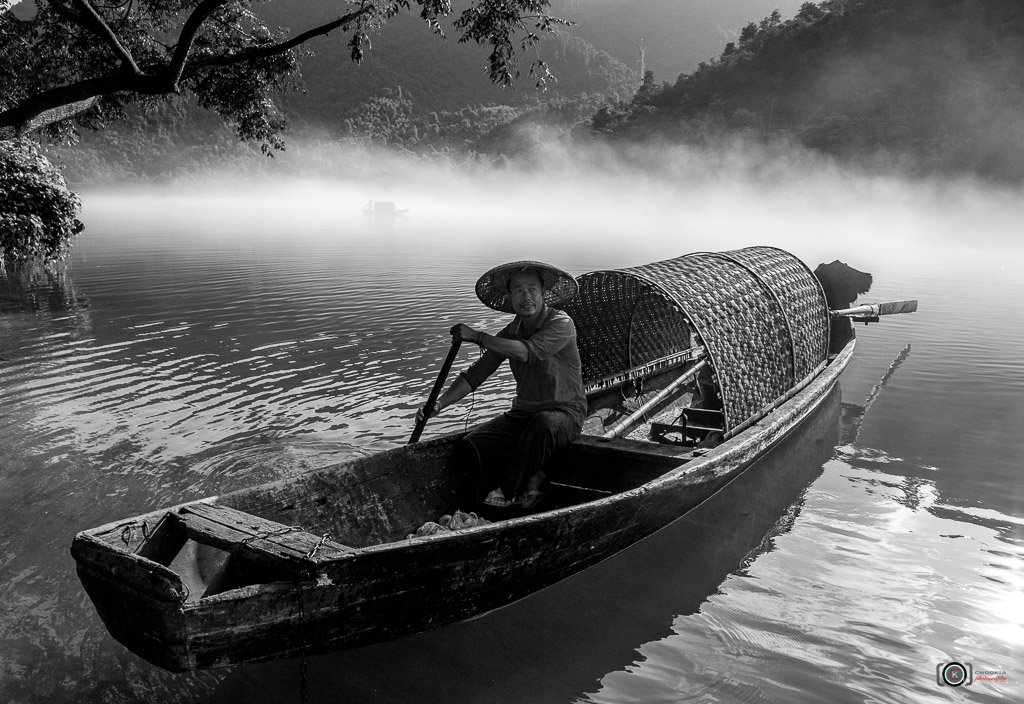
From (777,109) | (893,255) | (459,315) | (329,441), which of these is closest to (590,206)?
(777,109)

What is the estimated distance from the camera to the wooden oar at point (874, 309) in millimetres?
8609

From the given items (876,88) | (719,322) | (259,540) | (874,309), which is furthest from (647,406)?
(876,88)

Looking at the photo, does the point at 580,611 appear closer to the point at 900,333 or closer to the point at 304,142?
the point at 900,333

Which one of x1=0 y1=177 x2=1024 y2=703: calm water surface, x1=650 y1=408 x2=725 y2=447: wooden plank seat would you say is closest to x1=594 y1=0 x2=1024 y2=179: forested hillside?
x1=0 y1=177 x2=1024 y2=703: calm water surface

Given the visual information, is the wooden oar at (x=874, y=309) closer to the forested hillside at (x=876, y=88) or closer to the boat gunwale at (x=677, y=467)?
the boat gunwale at (x=677, y=467)

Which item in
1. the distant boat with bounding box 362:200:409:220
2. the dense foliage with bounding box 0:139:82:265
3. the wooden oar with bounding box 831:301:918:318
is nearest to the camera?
the wooden oar with bounding box 831:301:918:318

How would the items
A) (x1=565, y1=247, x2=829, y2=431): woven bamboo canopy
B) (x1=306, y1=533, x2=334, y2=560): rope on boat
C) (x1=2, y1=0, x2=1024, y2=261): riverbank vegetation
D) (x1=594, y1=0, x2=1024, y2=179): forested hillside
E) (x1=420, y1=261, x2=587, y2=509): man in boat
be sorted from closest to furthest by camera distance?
(x1=306, y1=533, x2=334, y2=560): rope on boat
(x1=420, y1=261, x2=587, y2=509): man in boat
(x1=565, y1=247, x2=829, y2=431): woven bamboo canopy
(x1=594, y1=0, x2=1024, y2=179): forested hillside
(x1=2, y1=0, x2=1024, y2=261): riverbank vegetation

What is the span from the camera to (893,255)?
25172 millimetres

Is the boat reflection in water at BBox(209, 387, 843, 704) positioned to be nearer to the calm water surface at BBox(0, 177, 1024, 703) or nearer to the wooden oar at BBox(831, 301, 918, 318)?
the calm water surface at BBox(0, 177, 1024, 703)

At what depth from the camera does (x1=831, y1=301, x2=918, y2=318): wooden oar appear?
8609 mm

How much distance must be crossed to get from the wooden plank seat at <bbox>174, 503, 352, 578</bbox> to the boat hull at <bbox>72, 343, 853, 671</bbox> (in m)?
0.06

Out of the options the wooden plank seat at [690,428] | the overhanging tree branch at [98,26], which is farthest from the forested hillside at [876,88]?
the overhanging tree branch at [98,26]

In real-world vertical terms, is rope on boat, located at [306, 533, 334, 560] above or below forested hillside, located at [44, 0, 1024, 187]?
below

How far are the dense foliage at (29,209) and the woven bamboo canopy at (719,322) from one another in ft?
20.8
